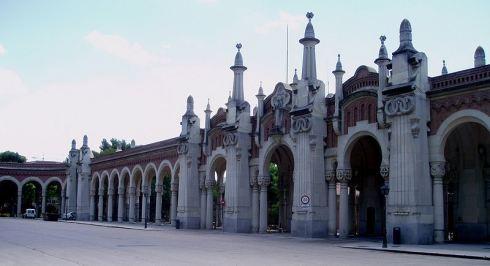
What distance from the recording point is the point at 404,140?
29.6 meters

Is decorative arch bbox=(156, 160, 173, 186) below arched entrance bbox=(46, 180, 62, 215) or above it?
above

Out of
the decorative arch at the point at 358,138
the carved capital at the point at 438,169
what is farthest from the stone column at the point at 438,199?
the decorative arch at the point at 358,138

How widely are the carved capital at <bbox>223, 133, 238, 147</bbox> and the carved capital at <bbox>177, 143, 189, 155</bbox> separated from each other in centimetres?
598

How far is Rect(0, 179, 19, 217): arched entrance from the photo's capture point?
91.0 metres

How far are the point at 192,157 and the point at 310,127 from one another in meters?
16.2

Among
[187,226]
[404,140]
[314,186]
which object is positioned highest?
[404,140]

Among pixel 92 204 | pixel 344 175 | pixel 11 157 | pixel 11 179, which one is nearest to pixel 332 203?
pixel 344 175

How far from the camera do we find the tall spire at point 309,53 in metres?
37.8

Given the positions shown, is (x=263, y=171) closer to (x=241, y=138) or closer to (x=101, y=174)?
(x=241, y=138)

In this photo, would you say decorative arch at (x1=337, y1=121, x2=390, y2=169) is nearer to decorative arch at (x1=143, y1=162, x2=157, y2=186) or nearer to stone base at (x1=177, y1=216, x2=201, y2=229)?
stone base at (x1=177, y1=216, x2=201, y2=229)

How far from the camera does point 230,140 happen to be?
4353 centimetres

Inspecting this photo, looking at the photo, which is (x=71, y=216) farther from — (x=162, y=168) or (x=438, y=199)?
(x=438, y=199)

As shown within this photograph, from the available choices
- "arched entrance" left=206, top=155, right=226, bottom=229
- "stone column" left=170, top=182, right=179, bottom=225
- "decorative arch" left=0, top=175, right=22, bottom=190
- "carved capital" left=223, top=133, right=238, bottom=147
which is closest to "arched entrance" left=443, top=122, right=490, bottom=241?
"carved capital" left=223, top=133, right=238, bottom=147

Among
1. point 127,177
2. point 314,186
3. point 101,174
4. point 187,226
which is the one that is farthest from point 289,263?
point 101,174
